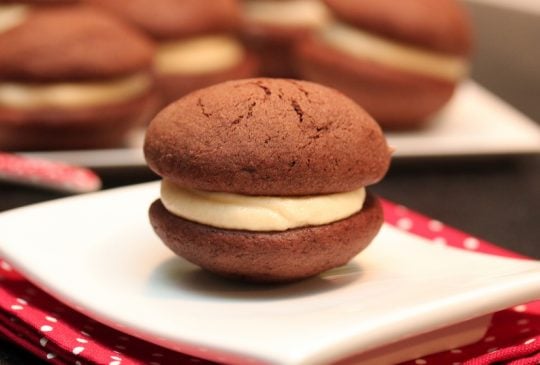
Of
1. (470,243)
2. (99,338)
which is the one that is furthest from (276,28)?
(99,338)

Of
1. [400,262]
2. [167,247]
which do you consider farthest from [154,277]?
[400,262]

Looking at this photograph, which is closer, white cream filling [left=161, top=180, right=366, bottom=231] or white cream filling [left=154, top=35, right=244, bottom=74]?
white cream filling [left=161, top=180, right=366, bottom=231]

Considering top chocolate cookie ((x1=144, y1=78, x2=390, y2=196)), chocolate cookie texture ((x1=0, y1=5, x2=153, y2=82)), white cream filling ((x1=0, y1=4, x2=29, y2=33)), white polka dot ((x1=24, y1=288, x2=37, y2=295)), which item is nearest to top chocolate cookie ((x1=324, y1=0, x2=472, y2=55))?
chocolate cookie texture ((x1=0, y1=5, x2=153, y2=82))

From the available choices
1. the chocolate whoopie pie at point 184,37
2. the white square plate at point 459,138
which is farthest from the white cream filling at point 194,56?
the white square plate at point 459,138

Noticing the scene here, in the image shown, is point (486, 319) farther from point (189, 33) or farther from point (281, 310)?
point (189, 33)

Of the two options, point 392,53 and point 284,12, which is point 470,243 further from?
point 284,12

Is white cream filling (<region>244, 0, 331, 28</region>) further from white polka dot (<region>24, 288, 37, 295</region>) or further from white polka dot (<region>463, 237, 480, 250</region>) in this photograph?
white polka dot (<region>24, 288, 37, 295</region>)
